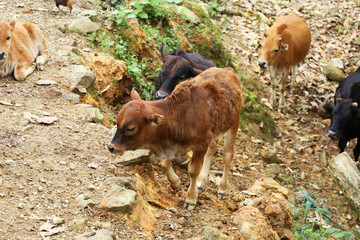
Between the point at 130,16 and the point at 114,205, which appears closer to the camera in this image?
the point at 114,205

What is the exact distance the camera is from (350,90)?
36.2 feet

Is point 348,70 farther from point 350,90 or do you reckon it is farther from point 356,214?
point 356,214

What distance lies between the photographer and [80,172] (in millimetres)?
5457

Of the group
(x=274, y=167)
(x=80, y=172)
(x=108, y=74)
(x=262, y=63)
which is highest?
(x=80, y=172)

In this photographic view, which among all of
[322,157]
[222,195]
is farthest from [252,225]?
[322,157]

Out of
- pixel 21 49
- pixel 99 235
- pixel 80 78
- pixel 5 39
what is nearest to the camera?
pixel 99 235

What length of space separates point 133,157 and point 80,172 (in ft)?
2.82

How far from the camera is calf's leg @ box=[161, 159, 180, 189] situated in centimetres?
615

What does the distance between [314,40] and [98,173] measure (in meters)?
13.2

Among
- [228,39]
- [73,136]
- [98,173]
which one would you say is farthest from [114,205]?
[228,39]

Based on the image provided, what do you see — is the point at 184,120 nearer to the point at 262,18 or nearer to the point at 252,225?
the point at 252,225

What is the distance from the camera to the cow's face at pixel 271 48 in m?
12.4

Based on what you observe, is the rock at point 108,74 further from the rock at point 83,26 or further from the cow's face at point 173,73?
the cow's face at point 173,73

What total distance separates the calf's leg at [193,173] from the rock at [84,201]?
5.31 feet
